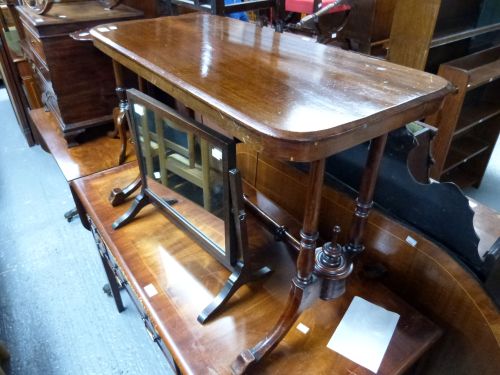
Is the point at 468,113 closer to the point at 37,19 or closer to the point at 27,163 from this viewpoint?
the point at 37,19

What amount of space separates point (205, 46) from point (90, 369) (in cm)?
121

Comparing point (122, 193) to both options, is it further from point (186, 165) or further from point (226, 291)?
point (226, 291)

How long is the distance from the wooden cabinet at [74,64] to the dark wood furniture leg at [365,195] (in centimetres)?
134

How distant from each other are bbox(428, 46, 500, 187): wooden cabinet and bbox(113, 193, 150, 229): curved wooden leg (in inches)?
55.4

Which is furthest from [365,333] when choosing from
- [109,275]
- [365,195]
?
[109,275]

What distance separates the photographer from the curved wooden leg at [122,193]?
1.24m

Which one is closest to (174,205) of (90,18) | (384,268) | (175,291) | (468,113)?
(175,291)

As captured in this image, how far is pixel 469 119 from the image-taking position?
2.12 m

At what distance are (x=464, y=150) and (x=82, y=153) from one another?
7.13 feet

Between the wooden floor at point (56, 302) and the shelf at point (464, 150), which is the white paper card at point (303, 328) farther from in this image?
the shelf at point (464, 150)

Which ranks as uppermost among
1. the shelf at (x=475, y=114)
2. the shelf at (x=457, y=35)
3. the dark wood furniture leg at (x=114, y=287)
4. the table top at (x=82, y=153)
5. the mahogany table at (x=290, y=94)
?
the mahogany table at (x=290, y=94)

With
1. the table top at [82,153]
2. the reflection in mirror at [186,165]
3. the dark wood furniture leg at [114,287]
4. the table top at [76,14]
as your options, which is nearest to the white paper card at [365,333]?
the reflection in mirror at [186,165]

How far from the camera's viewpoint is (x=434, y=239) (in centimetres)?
82

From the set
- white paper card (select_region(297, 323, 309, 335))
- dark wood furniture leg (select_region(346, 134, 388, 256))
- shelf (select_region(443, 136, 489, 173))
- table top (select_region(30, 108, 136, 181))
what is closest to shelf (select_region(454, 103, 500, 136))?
shelf (select_region(443, 136, 489, 173))
